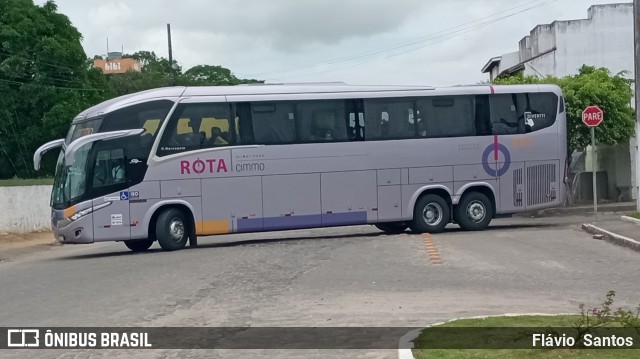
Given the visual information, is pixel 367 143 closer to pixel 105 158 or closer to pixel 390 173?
pixel 390 173

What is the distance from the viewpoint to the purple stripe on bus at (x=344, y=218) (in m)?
24.4

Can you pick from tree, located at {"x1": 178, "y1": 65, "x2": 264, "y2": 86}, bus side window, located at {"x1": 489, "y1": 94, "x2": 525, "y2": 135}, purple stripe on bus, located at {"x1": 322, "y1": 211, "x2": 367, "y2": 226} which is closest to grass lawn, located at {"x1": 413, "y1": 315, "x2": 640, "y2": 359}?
purple stripe on bus, located at {"x1": 322, "y1": 211, "x2": 367, "y2": 226}

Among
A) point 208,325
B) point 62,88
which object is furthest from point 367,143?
point 62,88

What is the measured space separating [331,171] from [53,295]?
10748 millimetres

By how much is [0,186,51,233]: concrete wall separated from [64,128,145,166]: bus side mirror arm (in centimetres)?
1584

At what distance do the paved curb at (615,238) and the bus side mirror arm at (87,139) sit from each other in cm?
1100

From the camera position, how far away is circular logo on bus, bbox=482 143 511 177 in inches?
1016

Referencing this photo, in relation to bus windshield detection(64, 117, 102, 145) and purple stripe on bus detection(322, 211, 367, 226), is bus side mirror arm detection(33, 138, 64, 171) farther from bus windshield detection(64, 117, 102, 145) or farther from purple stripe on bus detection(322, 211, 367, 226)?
purple stripe on bus detection(322, 211, 367, 226)

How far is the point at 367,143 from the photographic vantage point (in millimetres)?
24719

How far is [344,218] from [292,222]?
4.77ft

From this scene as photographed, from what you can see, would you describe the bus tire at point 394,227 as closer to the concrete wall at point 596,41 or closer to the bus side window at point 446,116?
the bus side window at point 446,116

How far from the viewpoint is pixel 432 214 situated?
83.8 feet

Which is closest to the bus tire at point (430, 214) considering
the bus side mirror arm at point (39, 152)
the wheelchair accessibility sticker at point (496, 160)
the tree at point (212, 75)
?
the wheelchair accessibility sticker at point (496, 160)

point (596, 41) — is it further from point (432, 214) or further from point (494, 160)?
point (432, 214)
